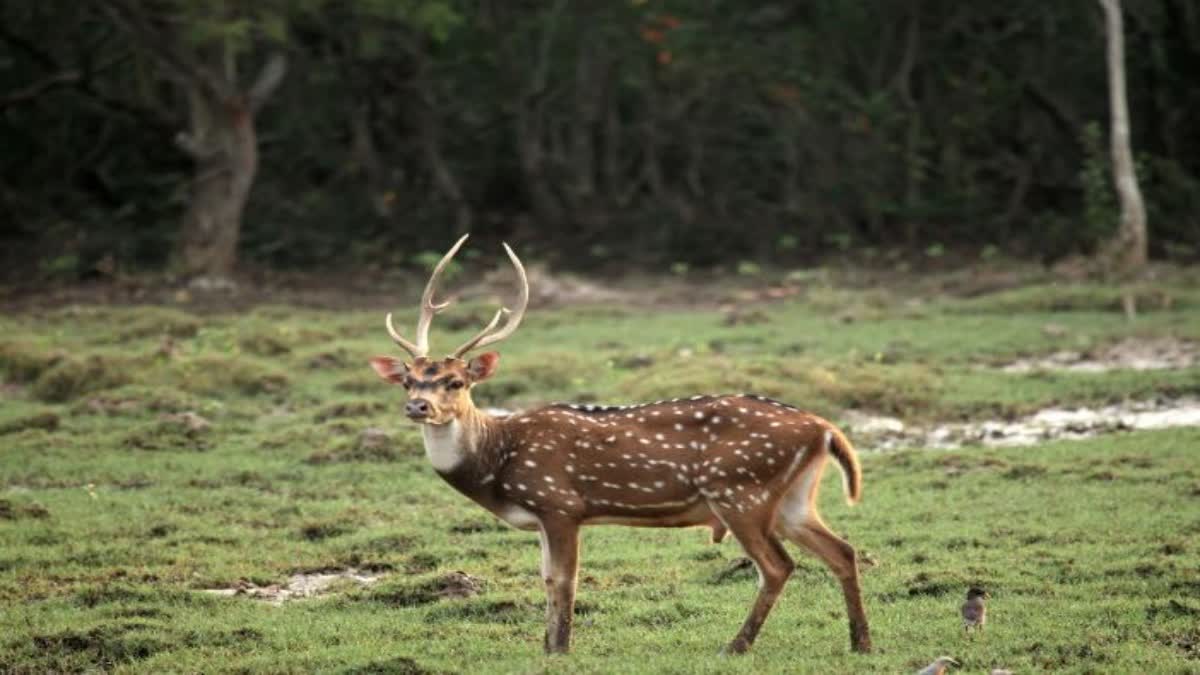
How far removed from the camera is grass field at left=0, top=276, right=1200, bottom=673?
8844 millimetres

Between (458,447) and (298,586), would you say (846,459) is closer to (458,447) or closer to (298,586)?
(458,447)

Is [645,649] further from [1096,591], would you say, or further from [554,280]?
[554,280]

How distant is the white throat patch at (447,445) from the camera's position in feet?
28.7

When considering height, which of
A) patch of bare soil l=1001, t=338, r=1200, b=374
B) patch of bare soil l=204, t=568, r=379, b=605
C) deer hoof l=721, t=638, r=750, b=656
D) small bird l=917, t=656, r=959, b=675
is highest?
small bird l=917, t=656, r=959, b=675

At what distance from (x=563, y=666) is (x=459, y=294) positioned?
1682 cm

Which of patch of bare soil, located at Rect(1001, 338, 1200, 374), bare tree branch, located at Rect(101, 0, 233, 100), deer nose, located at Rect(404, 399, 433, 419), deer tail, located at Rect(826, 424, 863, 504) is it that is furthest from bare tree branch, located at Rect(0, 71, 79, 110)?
deer tail, located at Rect(826, 424, 863, 504)

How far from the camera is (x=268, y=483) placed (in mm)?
13352

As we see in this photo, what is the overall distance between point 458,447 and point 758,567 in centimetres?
147

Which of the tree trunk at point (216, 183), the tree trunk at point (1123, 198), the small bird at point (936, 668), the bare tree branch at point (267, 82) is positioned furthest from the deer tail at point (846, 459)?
the bare tree branch at point (267, 82)

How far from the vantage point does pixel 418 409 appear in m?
8.54

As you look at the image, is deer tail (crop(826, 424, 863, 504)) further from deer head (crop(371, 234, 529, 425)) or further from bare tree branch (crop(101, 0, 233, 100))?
bare tree branch (crop(101, 0, 233, 100))

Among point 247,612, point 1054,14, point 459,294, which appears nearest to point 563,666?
point 247,612

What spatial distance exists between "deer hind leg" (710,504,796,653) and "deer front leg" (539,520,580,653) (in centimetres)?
72

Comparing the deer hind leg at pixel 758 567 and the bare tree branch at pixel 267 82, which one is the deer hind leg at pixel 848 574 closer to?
the deer hind leg at pixel 758 567
